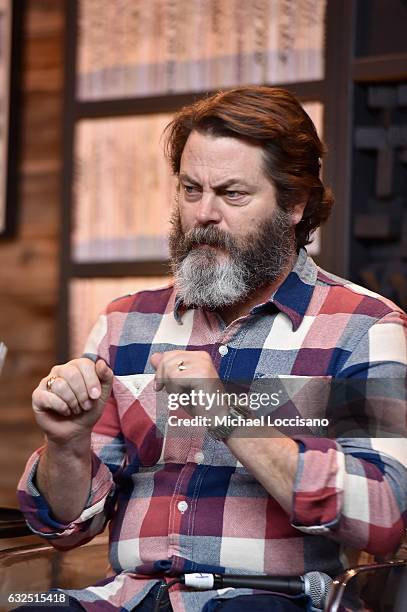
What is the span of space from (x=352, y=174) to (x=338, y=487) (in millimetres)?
1290

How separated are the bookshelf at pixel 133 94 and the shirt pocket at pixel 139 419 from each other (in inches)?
45.6

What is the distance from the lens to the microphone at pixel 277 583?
1.47 metres

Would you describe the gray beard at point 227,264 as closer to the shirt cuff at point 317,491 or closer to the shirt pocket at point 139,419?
the shirt pocket at point 139,419

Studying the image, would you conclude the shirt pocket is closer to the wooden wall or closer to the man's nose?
the man's nose

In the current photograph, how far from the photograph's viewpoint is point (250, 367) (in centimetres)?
160

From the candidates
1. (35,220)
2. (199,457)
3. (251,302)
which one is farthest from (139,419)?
(35,220)

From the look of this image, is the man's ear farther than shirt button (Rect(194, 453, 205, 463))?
Yes

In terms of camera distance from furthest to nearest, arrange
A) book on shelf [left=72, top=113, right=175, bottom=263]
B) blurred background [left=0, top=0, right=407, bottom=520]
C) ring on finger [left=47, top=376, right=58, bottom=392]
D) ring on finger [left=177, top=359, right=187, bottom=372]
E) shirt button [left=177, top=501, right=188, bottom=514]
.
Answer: book on shelf [left=72, top=113, right=175, bottom=263]
blurred background [left=0, top=0, right=407, bottom=520]
shirt button [left=177, top=501, right=188, bottom=514]
ring on finger [left=47, top=376, right=58, bottom=392]
ring on finger [left=177, top=359, right=187, bottom=372]

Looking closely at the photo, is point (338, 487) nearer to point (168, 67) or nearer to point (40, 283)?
point (168, 67)

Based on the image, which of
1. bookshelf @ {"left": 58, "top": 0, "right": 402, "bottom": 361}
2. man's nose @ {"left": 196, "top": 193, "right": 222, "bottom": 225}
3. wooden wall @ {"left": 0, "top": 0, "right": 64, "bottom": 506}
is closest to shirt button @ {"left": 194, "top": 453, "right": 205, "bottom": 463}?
man's nose @ {"left": 196, "top": 193, "right": 222, "bottom": 225}

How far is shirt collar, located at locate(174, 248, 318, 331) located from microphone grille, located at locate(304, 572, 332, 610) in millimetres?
356

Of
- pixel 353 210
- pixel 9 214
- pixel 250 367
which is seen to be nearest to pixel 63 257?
pixel 9 214

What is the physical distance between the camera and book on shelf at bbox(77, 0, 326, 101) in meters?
2.69

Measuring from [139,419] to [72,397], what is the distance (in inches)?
8.0
